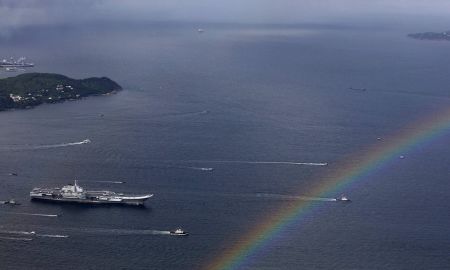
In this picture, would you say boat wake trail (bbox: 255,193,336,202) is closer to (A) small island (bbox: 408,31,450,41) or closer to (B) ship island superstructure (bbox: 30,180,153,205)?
(B) ship island superstructure (bbox: 30,180,153,205)

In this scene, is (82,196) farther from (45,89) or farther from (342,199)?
(45,89)

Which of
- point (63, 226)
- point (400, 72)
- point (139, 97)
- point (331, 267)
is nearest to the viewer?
point (331, 267)

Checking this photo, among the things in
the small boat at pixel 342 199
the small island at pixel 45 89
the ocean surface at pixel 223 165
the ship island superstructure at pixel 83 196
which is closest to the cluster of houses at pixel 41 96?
the small island at pixel 45 89

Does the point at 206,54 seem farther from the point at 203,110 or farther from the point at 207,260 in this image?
the point at 207,260

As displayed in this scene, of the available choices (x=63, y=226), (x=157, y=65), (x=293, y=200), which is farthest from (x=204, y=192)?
(x=157, y=65)

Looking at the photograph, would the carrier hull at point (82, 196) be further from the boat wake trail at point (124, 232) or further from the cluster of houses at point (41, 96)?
the cluster of houses at point (41, 96)

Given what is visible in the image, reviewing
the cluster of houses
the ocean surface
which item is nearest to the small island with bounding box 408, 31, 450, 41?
the ocean surface
